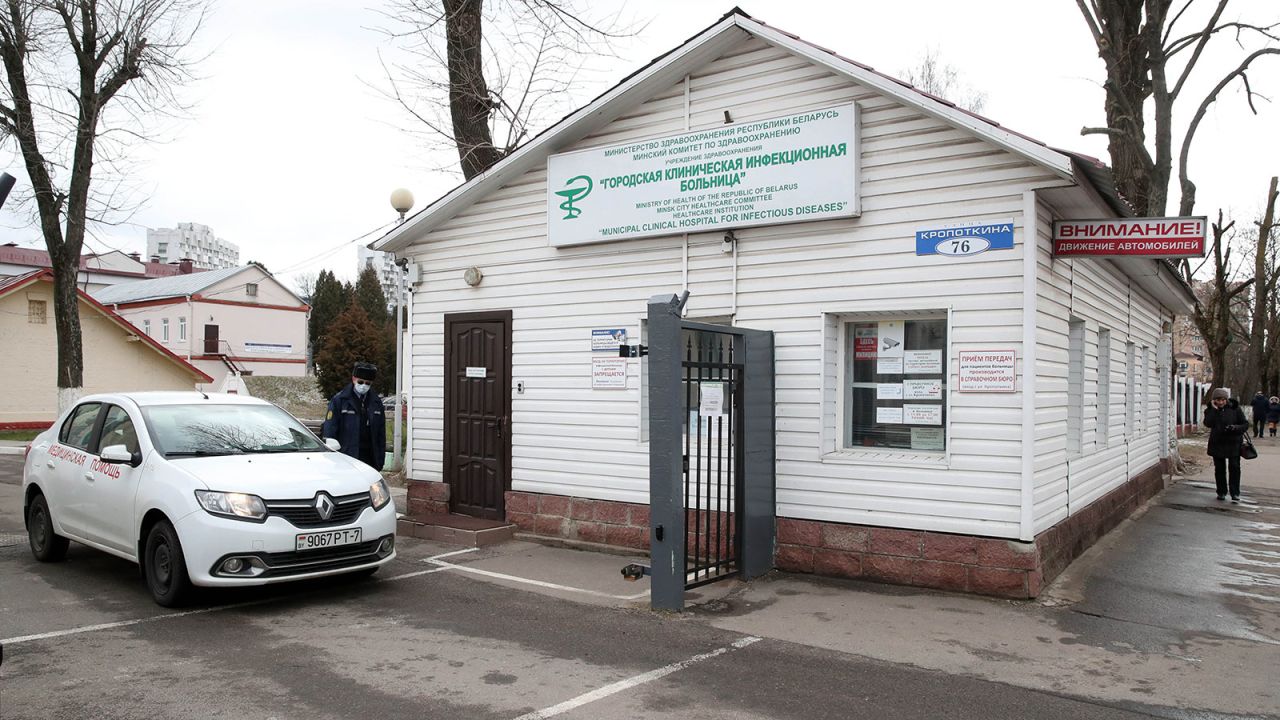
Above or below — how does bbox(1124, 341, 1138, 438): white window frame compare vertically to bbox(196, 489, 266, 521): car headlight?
above

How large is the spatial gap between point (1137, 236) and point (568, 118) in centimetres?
553

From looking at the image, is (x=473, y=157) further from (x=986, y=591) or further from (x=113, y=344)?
(x=113, y=344)

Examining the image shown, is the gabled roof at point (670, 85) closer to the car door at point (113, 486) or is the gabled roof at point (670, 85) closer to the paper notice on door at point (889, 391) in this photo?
the paper notice on door at point (889, 391)

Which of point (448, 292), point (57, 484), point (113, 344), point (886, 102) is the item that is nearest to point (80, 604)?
point (57, 484)

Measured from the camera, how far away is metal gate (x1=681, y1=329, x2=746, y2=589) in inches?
287

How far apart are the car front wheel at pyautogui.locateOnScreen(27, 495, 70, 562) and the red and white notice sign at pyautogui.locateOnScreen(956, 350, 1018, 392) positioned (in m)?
Result: 8.34

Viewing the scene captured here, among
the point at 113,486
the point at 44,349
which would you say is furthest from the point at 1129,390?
the point at 44,349

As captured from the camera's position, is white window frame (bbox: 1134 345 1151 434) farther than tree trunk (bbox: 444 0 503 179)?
No

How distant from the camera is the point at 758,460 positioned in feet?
26.5

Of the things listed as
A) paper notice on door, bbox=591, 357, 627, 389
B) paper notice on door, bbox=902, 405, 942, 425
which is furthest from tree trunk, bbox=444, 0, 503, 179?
paper notice on door, bbox=902, 405, 942, 425

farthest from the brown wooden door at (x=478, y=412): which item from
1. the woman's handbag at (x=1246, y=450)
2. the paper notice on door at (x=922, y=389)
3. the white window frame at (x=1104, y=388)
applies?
the woman's handbag at (x=1246, y=450)

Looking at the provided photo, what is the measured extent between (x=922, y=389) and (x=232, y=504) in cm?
576

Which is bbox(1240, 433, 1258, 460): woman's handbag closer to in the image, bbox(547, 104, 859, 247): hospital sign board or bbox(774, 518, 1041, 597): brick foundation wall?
bbox(774, 518, 1041, 597): brick foundation wall

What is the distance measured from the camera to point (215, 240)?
5012 inches
